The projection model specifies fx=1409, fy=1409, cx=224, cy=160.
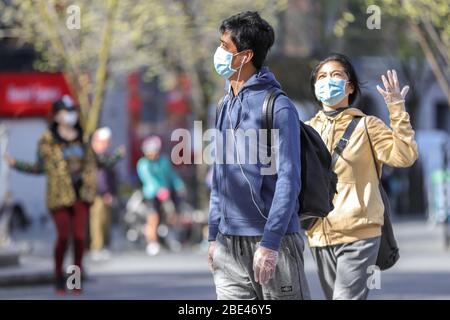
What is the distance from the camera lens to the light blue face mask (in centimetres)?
661

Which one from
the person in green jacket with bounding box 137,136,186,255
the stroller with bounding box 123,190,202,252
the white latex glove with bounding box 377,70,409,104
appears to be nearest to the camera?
the white latex glove with bounding box 377,70,409,104

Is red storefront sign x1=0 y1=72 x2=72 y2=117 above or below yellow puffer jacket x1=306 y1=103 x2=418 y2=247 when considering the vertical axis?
above

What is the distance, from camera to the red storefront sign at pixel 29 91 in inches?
1534

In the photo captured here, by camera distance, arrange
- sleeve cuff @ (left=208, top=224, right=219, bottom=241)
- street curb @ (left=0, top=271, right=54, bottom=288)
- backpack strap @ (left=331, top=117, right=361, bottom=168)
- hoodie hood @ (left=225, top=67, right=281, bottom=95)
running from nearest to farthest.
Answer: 1. hoodie hood @ (left=225, top=67, right=281, bottom=95)
2. sleeve cuff @ (left=208, top=224, right=219, bottom=241)
3. backpack strap @ (left=331, top=117, right=361, bottom=168)
4. street curb @ (left=0, top=271, right=54, bottom=288)

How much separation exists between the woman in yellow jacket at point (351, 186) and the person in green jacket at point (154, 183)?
14.1m

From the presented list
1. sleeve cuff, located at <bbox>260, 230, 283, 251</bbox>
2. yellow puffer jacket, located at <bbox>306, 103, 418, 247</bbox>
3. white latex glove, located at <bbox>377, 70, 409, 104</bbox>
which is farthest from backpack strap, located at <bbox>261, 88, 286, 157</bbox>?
yellow puffer jacket, located at <bbox>306, 103, 418, 247</bbox>

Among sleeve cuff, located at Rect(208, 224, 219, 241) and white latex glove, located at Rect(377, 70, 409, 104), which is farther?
white latex glove, located at Rect(377, 70, 409, 104)

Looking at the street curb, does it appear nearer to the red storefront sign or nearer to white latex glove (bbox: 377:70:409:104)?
white latex glove (bbox: 377:70:409:104)

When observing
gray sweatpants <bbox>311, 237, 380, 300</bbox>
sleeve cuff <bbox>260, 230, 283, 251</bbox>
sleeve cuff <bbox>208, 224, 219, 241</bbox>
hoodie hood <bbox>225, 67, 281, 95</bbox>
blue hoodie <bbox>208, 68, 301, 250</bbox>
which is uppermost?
hoodie hood <bbox>225, 67, 281, 95</bbox>

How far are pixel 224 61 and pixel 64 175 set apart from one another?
7972 millimetres

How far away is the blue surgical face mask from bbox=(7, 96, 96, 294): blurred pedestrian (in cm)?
663

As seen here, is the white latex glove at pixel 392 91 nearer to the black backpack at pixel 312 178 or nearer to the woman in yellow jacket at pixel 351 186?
the woman in yellow jacket at pixel 351 186

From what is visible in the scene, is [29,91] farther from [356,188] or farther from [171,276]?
[356,188]

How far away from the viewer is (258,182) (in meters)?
6.43
